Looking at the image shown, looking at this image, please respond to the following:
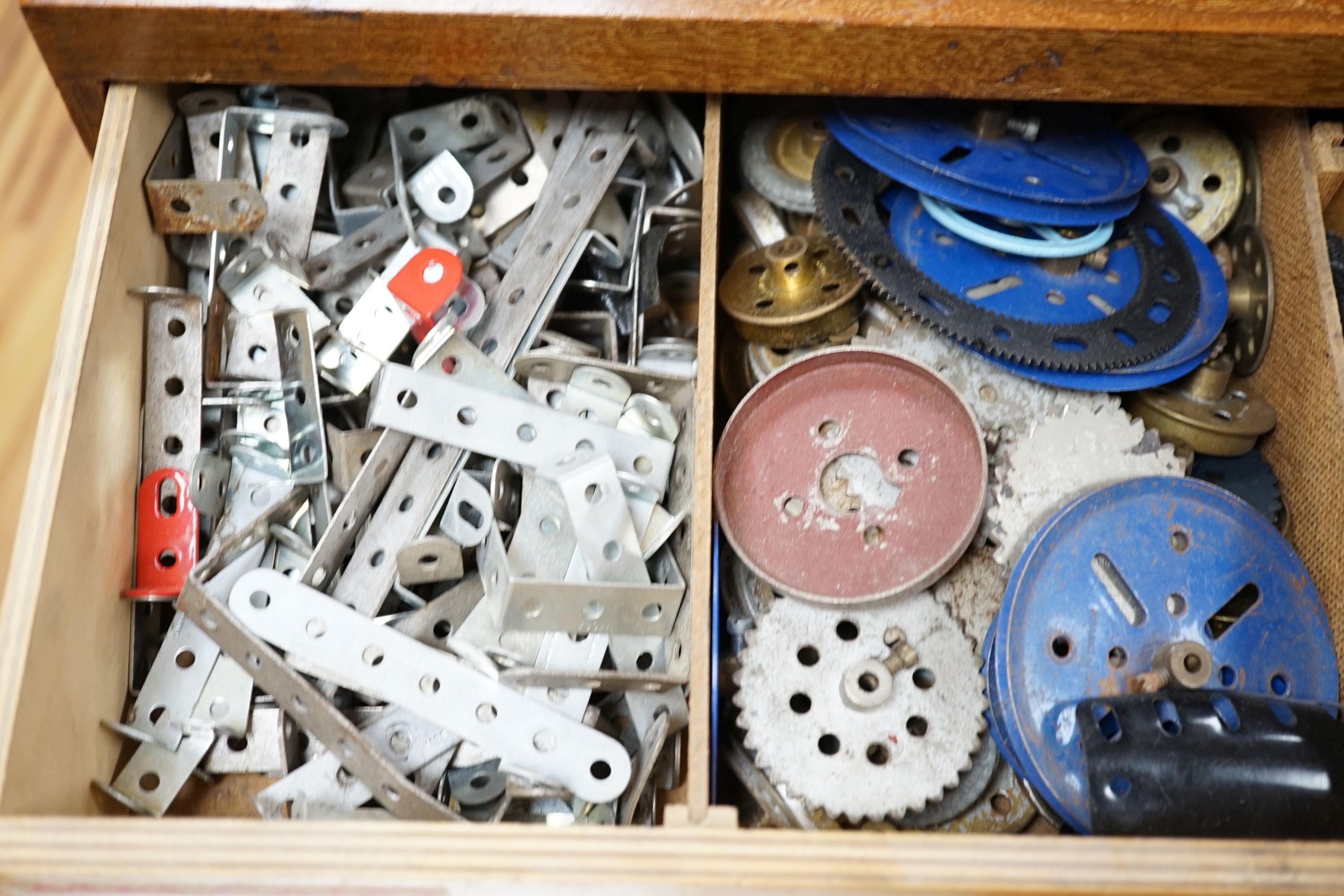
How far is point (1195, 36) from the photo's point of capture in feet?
3.13

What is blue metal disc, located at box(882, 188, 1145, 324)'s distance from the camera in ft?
3.66

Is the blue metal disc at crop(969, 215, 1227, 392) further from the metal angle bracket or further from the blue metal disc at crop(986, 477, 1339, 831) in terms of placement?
the metal angle bracket

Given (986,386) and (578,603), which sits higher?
(986,386)

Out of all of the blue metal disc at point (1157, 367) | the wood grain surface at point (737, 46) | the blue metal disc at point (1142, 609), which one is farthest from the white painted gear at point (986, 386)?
the wood grain surface at point (737, 46)

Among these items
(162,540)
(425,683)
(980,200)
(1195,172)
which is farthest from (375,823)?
(1195,172)

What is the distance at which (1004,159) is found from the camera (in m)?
1.12

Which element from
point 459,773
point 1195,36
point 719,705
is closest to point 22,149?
point 459,773

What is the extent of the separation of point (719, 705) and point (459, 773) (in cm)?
25

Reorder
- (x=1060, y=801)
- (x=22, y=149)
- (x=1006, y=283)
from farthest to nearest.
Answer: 1. (x=22, y=149)
2. (x=1006, y=283)
3. (x=1060, y=801)

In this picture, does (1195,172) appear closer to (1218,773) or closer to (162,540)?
(1218,773)

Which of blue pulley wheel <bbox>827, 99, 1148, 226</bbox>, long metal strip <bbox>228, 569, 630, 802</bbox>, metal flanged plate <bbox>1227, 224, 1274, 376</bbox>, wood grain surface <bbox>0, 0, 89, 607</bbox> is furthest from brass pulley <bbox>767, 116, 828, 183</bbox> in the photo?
A: wood grain surface <bbox>0, 0, 89, 607</bbox>

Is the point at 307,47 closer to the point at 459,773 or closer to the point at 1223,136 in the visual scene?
the point at 459,773

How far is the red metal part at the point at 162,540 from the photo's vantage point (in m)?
1.01

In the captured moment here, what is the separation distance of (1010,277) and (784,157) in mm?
293
